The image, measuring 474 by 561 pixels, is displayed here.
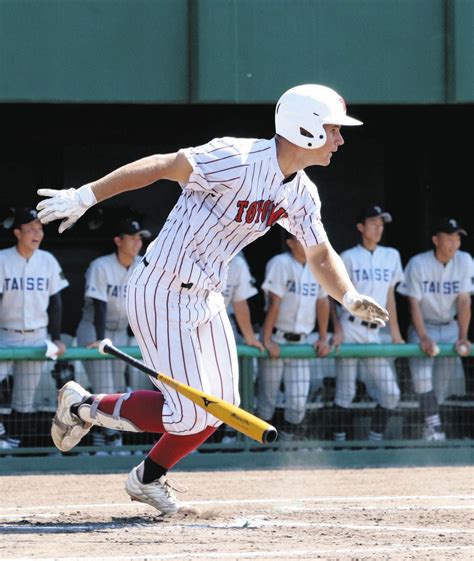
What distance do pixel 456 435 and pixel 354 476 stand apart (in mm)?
989

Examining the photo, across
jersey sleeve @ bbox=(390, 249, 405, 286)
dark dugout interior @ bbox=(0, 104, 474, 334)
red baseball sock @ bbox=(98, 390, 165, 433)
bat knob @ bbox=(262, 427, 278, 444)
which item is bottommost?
bat knob @ bbox=(262, 427, 278, 444)

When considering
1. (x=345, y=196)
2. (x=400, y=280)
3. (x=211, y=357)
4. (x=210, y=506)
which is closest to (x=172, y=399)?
(x=211, y=357)

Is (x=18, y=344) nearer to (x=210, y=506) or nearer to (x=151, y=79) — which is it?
(x=151, y=79)

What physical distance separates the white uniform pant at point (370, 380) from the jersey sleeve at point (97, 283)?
1.59m

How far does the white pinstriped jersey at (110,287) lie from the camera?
8.84 m

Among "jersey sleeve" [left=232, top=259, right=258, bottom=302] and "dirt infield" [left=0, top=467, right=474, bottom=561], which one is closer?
"dirt infield" [left=0, top=467, right=474, bottom=561]

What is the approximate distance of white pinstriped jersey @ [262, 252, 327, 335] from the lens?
901 centimetres

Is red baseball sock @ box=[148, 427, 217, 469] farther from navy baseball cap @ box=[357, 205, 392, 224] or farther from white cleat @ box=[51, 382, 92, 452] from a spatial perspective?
navy baseball cap @ box=[357, 205, 392, 224]

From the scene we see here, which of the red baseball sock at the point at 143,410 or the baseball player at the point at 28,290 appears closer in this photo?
the red baseball sock at the point at 143,410

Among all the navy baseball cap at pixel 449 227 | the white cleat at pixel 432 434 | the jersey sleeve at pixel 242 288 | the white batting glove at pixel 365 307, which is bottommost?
the white cleat at pixel 432 434

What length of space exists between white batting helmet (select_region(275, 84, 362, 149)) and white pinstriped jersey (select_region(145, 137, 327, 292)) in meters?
0.11

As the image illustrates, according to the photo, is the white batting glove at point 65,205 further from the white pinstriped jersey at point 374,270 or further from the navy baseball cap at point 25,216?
the white pinstriped jersey at point 374,270

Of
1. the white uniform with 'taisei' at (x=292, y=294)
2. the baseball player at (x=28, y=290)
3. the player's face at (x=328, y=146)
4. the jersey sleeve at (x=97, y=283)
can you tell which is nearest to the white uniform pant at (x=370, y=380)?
the white uniform with 'taisei' at (x=292, y=294)

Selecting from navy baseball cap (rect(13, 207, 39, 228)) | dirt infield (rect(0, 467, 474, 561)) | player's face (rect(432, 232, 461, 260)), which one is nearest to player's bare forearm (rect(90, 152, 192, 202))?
dirt infield (rect(0, 467, 474, 561))
